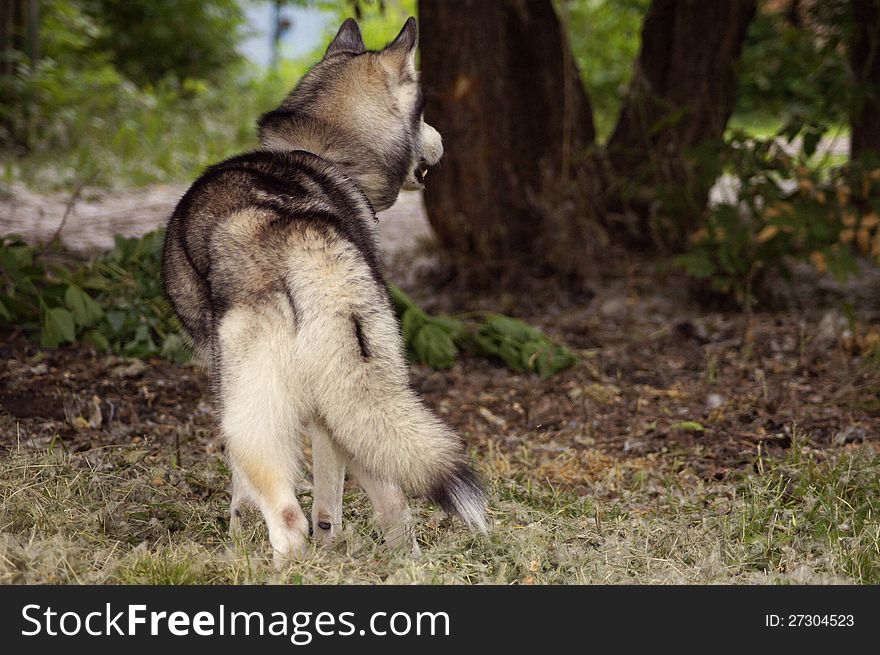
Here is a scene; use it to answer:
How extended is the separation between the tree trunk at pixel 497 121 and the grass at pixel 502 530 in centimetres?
311

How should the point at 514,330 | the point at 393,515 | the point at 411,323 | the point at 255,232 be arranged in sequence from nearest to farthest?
the point at 255,232, the point at 393,515, the point at 411,323, the point at 514,330

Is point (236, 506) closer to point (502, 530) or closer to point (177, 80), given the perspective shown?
point (502, 530)

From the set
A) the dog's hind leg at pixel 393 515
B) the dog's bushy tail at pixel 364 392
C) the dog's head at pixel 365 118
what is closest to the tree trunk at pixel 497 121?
the dog's head at pixel 365 118

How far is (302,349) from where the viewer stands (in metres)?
3.17

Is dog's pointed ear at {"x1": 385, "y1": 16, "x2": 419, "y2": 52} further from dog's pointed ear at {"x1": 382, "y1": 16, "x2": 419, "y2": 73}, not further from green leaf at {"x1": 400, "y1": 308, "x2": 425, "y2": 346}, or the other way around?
green leaf at {"x1": 400, "y1": 308, "x2": 425, "y2": 346}

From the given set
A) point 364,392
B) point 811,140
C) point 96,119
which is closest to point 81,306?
point 364,392

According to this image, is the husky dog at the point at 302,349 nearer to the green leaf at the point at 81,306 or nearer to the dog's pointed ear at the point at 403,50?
the dog's pointed ear at the point at 403,50

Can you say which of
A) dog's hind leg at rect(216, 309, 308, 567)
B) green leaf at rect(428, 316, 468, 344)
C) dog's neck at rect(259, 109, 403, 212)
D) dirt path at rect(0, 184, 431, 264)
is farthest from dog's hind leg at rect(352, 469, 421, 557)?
dirt path at rect(0, 184, 431, 264)

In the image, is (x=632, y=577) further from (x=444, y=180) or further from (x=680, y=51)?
(x=680, y=51)

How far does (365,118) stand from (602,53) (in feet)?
37.5

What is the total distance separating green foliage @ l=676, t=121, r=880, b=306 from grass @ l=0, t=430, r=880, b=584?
1998 mm

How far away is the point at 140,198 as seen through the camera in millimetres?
10867

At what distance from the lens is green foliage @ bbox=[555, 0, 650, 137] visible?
1395 cm

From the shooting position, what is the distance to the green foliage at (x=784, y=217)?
627 cm
